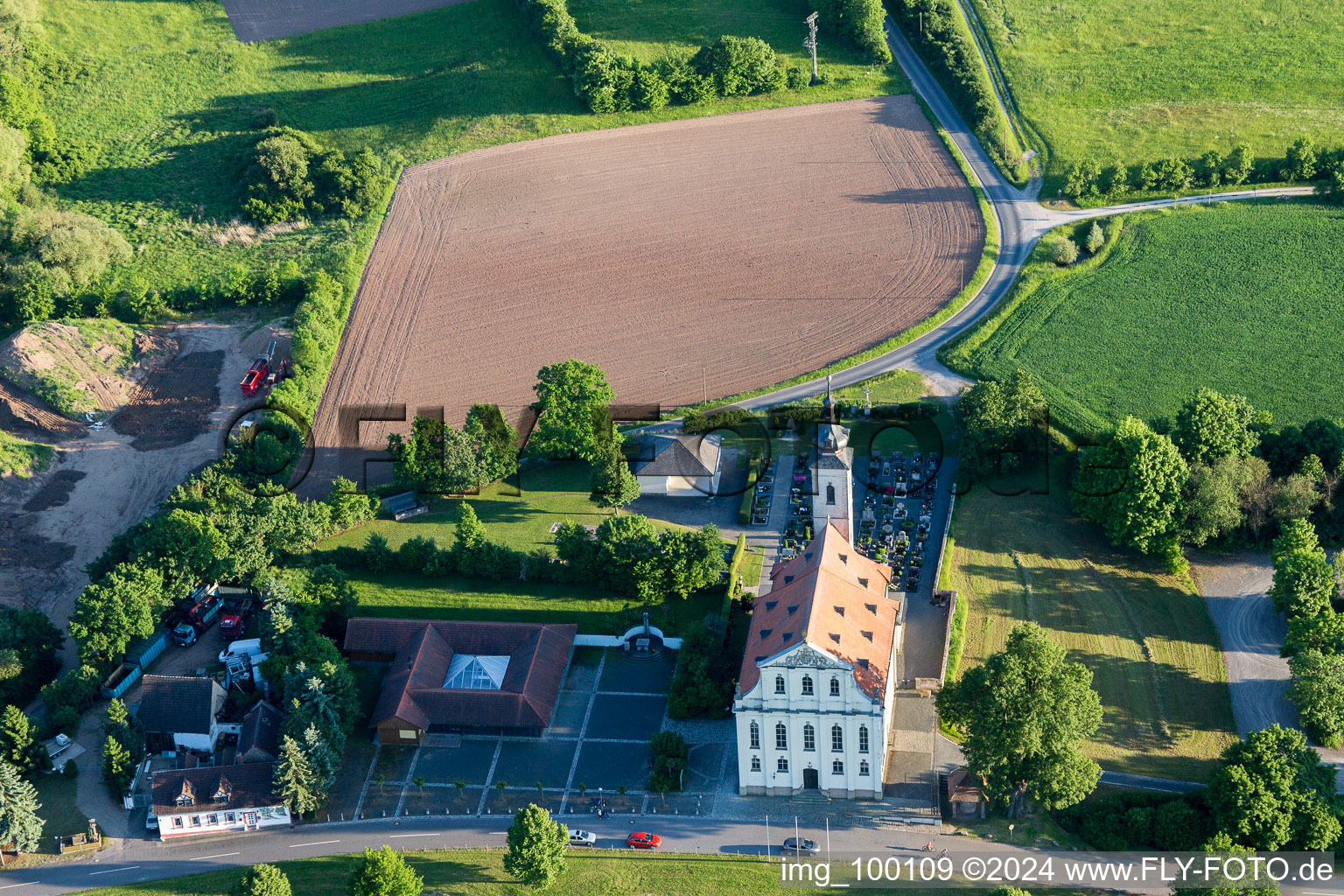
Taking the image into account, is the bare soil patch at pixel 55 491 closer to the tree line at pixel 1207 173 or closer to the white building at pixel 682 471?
the white building at pixel 682 471

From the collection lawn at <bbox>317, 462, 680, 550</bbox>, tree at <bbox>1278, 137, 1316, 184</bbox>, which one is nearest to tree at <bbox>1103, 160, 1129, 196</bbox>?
tree at <bbox>1278, 137, 1316, 184</bbox>

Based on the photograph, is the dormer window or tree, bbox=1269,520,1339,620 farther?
tree, bbox=1269,520,1339,620

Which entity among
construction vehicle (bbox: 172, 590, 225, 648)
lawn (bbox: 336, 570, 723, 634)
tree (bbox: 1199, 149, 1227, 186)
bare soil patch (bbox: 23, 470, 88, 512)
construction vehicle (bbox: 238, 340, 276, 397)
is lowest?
construction vehicle (bbox: 172, 590, 225, 648)

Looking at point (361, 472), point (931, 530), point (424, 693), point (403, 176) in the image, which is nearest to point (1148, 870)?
point (931, 530)

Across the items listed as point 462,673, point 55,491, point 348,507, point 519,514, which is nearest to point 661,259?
point 519,514

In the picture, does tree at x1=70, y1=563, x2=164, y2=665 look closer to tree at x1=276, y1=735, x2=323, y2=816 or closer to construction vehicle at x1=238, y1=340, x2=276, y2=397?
tree at x1=276, y1=735, x2=323, y2=816

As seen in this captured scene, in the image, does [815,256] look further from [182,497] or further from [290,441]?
[182,497]
